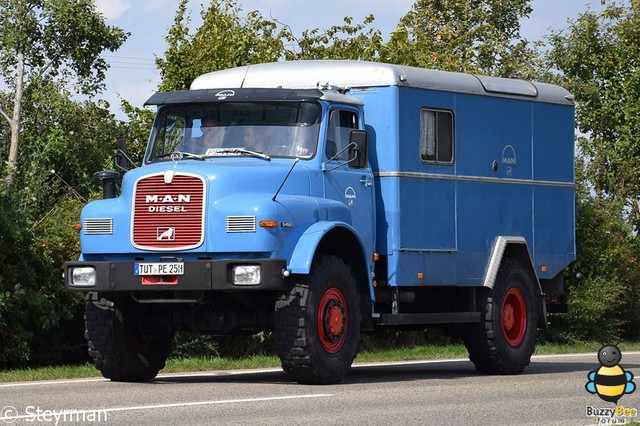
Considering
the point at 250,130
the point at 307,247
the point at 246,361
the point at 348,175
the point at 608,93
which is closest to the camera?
the point at 307,247

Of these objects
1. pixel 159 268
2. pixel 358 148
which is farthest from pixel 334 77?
pixel 159 268

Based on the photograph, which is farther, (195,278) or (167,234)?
(167,234)

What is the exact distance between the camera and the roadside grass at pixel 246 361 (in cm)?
1784

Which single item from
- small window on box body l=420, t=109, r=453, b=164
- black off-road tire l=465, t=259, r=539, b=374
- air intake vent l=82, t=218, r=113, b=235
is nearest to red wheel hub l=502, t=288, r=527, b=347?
black off-road tire l=465, t=259, r=539, b=374

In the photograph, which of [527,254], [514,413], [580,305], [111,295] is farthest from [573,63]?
[514,413]

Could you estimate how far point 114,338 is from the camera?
16.1 m

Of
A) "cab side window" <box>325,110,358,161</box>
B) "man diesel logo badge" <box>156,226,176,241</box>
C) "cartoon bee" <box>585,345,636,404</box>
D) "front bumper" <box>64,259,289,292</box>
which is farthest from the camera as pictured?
"cab side window" <box>325,110,358,161</box>

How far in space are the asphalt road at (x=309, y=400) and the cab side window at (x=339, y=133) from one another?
7.92 ft

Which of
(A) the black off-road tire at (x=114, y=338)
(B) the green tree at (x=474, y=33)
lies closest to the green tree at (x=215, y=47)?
(B) the green tree at (x=474, y=33)

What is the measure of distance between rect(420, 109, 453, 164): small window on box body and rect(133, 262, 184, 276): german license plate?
3.68 m

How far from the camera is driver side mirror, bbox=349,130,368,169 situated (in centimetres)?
1644

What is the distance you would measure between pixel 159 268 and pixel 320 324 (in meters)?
1.69

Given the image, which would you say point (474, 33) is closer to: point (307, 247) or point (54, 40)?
point (54, 40)

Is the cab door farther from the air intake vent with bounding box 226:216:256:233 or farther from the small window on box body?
the air intake vent with bounding box 226:216:256:233
